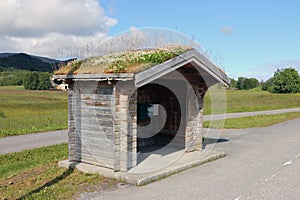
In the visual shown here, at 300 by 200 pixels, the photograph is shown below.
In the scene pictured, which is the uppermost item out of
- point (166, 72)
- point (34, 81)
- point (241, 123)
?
point (34, 81)

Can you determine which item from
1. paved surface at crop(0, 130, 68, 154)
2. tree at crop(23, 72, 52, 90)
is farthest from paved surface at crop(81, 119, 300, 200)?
tree at crop(23, 72, 52, 90)

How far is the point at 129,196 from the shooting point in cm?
544

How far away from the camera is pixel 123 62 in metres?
6.48

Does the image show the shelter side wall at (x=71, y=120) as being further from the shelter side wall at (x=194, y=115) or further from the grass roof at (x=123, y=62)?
the shelter side wall at (x=194, y=115)

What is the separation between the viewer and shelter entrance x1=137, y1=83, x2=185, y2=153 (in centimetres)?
945

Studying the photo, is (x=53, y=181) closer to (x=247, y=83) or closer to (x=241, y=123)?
(x=241, y=123)

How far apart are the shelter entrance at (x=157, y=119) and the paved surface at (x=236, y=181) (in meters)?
1.87

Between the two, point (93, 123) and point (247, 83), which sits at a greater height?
point (247, 83)

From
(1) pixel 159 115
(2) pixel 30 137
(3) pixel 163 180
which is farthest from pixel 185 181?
(2) pixel 30 137

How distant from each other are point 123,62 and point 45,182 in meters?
3.04

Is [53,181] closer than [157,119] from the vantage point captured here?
Yes

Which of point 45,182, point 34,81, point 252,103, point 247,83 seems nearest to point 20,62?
point 34,81

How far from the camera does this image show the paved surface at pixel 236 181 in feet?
18.1

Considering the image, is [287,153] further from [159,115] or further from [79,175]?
[79,175]
